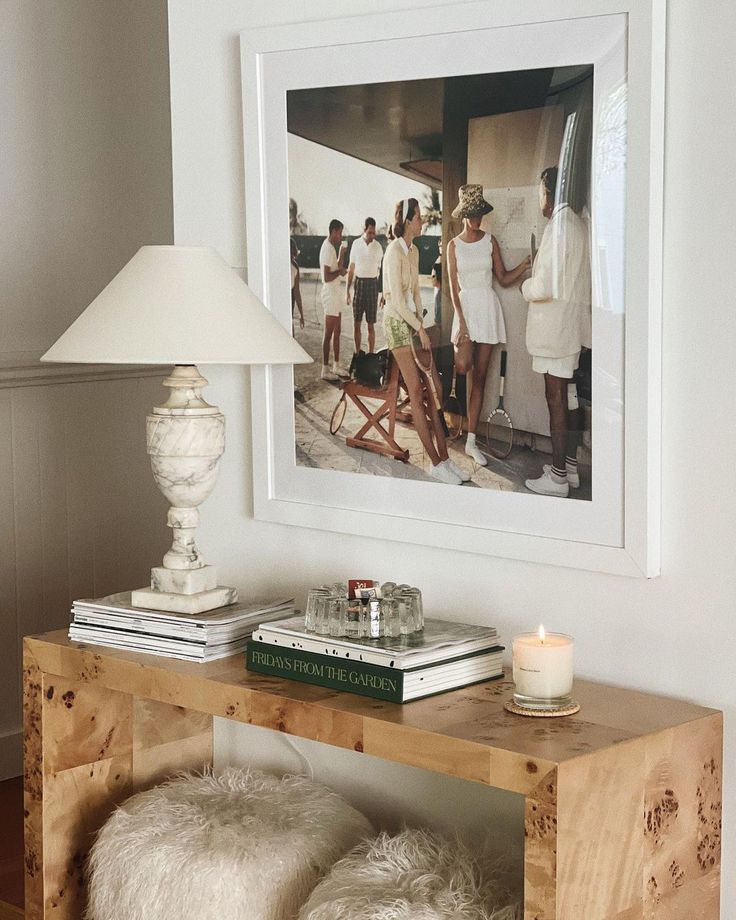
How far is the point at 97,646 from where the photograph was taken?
80.9 inches

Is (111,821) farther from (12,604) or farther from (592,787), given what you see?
(12,604)

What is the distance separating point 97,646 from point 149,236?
1.92m

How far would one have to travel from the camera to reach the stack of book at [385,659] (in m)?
1.68

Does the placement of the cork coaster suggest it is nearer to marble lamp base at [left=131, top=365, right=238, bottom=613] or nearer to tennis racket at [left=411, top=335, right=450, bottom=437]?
tennis racket at [left=411, top=335, right=450, bottom=437]

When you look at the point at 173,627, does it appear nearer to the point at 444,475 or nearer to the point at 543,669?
the point at 444,475

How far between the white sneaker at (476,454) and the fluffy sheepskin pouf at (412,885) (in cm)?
57

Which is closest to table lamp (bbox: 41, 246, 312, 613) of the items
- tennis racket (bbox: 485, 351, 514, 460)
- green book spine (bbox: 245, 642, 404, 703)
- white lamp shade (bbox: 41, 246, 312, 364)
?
white lamp shade (bbox: 41, 246, 312, 364)

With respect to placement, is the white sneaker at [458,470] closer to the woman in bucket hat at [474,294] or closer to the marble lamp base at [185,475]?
the woman in bucket hat at [474,294]

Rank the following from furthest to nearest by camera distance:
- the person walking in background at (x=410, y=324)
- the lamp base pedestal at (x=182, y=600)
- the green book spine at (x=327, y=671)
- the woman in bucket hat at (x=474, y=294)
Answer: the lamp base pedestal at (x=182, y=600) < the person walking in background at (x=410, y=324) < the woman in bucket hat at (x=474, y=294) < the green book spine at (x=327, y=671)

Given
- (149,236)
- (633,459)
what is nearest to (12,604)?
(149,236)

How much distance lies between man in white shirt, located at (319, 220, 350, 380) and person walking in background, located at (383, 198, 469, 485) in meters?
0.11

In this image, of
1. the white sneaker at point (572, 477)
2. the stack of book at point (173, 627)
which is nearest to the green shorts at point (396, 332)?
the white sneaker at point (572, 477)

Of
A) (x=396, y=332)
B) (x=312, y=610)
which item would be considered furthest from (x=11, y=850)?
(x=396, y=332)

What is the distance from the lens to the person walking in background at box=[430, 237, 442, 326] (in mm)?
1887
